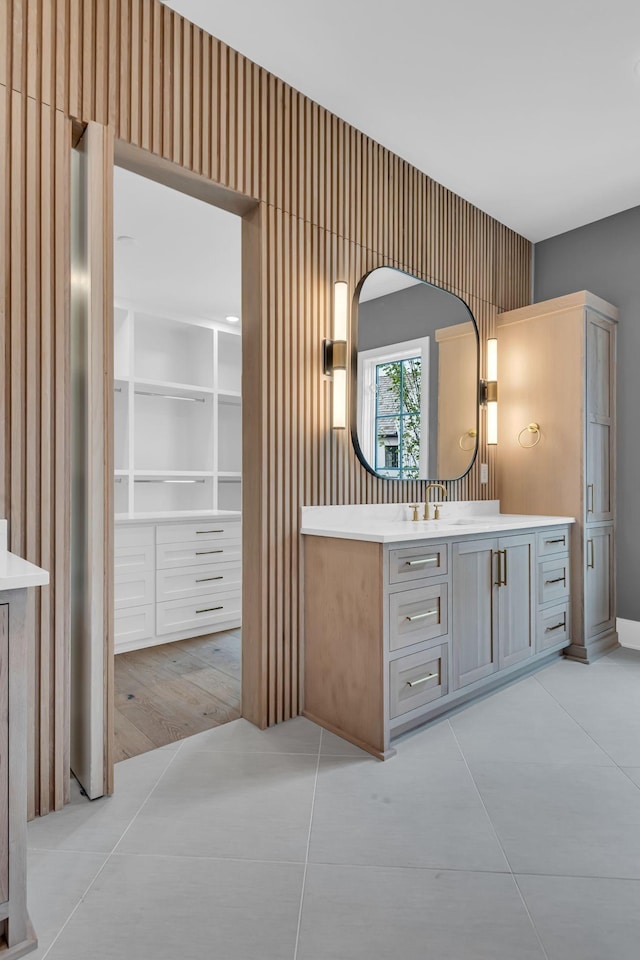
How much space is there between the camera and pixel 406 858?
4.92ft

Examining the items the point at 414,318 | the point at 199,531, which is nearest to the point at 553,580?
the point at 414,318

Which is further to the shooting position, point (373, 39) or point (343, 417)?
point (343, 417)

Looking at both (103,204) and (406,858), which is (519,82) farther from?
(406,858)

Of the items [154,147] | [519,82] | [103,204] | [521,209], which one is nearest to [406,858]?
A: [103,204]

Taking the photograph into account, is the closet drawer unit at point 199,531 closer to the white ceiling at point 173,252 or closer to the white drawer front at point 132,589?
the white drawer front at point 132,589

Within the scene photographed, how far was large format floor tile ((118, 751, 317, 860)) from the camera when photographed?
1556mm

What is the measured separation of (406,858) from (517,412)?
267 cm

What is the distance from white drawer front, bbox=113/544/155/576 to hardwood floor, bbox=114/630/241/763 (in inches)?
20.7

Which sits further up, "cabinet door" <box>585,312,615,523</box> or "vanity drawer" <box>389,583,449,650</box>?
"cabinet door" <box>585,312,615,523</box>

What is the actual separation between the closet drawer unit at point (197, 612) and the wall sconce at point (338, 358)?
1.89 meters

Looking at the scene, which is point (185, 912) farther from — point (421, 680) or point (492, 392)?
point (492, 392)

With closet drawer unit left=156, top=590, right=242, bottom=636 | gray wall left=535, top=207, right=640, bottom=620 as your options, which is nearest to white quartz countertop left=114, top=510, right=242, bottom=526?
closet drawer unit left=156, top=590, right=242, bottom=636

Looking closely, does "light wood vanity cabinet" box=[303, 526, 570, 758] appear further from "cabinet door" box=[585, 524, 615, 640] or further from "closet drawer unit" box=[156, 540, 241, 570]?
"closet drawer unit" box=[156, 540, 241, 570]

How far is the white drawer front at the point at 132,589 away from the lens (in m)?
3.42
